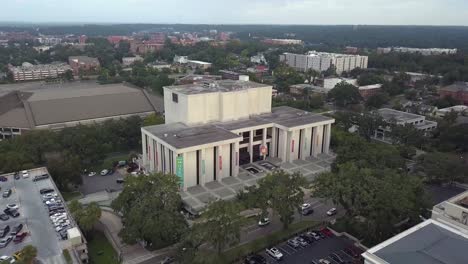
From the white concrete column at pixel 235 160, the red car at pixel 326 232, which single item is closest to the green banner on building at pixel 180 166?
the white concrete column at pixel 235 160

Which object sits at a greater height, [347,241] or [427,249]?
[427,249]

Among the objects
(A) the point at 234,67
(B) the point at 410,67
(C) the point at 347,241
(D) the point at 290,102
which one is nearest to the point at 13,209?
(C) the point at 347,241

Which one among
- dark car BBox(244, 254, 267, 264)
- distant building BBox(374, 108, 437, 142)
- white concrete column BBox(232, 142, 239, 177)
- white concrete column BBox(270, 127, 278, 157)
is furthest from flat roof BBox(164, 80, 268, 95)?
dark car BBox(244, 254, 267, 264)

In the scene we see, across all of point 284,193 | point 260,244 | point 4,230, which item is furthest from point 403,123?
point 4,230

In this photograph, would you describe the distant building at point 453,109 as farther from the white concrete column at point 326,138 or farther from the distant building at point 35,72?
the distant building at point 35,72

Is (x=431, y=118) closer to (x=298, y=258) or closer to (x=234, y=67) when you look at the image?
(x=298, y=258)
